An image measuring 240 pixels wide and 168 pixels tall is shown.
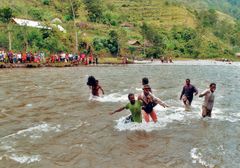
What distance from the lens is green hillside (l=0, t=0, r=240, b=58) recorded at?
55125 millimetres

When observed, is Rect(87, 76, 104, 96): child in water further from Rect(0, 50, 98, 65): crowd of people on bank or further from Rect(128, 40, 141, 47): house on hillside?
Rect(128, 40, 141, 47): house on hillside

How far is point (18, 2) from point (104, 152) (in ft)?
266

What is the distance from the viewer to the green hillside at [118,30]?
55125 millimetres

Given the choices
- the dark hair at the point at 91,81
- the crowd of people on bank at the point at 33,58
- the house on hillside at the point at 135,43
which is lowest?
the dark hair at the point at 91,81

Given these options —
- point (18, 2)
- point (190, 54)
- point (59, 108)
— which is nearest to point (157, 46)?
point (190, 54)

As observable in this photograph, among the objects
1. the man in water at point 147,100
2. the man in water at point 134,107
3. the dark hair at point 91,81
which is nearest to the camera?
the man in water at point 134,107

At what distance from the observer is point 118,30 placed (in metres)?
74.9

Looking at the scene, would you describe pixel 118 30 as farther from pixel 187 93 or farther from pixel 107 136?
pixel 107 136

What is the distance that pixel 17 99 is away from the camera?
1892 centimetres

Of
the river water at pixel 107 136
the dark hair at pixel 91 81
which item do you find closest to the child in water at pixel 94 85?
the dark hair at pixel 91 81

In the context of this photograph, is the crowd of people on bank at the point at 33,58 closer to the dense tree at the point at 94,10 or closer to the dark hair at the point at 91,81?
the dark hair at the point at 91,81

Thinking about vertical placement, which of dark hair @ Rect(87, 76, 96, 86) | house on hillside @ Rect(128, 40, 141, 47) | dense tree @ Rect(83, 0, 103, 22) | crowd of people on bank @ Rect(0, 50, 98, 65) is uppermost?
dense tree @ Rect(83, 0, 103, 22)

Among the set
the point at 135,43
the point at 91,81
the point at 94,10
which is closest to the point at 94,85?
the point at 91,81

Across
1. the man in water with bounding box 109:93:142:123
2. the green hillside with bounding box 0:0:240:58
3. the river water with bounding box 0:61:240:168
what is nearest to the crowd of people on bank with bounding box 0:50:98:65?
the green hillside with bounding box 0:0:240:58
